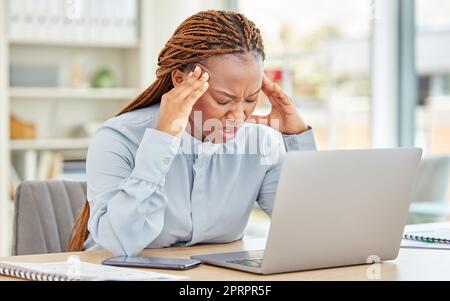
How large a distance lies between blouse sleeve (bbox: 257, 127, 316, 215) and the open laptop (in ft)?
1.26

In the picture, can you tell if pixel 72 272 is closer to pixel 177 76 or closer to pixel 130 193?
pixel 130 193

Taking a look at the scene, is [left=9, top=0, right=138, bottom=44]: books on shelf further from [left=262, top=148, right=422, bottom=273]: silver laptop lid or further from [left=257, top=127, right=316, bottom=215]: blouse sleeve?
[left=262, top=148, right=422, bottom=273]: silver laptop lid

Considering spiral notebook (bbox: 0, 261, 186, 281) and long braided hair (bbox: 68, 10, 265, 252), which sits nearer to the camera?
spiral notebook (bbox: 0, 261, 186, 281)

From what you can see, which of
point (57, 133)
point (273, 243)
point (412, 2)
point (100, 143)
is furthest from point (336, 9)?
point (273, 243)

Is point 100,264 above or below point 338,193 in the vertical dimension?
below

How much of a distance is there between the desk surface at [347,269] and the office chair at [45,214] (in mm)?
429

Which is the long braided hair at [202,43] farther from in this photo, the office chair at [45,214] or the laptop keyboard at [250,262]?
the laptop keyboard at [250,262]

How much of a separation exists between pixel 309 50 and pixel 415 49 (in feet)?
2.36

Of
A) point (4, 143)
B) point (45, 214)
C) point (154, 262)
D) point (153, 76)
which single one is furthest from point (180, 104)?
point (153, 76)

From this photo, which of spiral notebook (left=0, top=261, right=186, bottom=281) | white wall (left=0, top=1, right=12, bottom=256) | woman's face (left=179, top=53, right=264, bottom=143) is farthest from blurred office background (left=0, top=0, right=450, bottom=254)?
spiral notebook (left=0, top=261, right=186, bottom=281)

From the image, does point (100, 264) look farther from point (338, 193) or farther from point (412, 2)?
point (412, 2)

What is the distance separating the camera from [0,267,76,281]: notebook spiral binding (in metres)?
1.29

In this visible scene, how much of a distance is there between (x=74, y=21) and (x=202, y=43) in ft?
7.71

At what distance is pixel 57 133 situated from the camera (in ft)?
13.6
